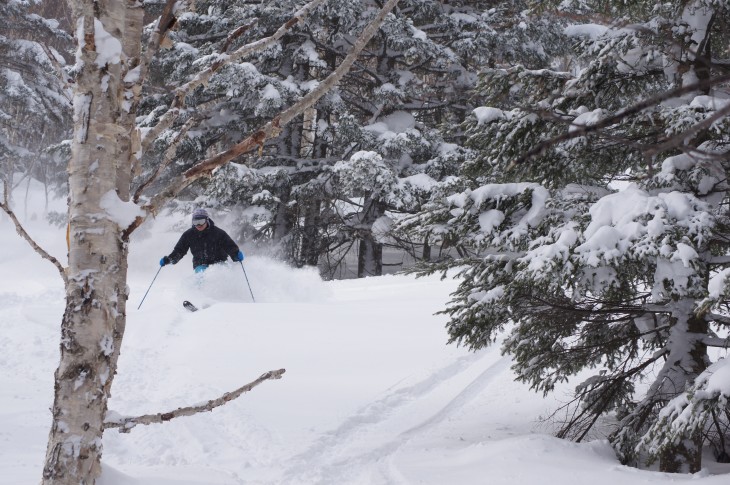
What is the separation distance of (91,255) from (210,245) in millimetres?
9832

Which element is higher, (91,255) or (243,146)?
(243,146)

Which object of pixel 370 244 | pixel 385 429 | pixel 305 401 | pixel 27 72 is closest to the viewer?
pixel 385 429

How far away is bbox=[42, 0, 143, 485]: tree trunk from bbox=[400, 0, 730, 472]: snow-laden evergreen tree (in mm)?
2522

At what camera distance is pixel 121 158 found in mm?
2217

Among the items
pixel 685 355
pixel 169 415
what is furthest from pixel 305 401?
pixel 169 415

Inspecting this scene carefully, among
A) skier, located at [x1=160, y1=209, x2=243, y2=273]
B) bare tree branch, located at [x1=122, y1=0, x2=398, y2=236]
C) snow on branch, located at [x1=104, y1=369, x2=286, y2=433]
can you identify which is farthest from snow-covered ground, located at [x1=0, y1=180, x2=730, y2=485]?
bare tree branch, located at [x1=122, y1=0, x2=398, y2=236]

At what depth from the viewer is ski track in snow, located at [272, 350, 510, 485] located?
15.3ft

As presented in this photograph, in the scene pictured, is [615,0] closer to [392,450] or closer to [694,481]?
[694,481]

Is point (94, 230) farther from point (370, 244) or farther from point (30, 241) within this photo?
point (370, 244)

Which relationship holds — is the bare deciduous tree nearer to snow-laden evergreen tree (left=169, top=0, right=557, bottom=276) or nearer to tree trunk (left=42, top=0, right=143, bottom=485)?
tree trunk (left=42, top=0, right=143, bottom=485)

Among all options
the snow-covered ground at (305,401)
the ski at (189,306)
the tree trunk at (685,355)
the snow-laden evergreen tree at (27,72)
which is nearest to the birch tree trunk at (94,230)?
the snow-covered ground at (305,401)

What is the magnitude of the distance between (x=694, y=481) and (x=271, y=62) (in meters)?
16.4

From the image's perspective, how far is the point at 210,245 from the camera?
11.8 metres

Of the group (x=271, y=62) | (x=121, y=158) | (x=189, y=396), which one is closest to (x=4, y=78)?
(x=271, y=62)
